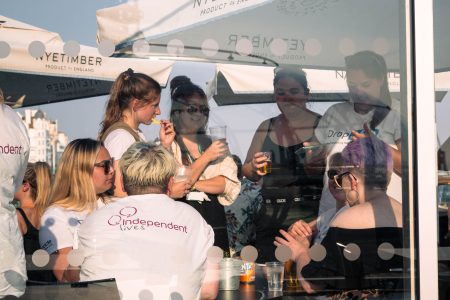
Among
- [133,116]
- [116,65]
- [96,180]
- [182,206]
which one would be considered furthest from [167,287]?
[116,65]

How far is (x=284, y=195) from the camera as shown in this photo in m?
2.86

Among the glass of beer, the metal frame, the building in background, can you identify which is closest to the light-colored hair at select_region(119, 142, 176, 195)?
the building in background

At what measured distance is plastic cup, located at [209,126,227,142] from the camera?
2.78 m

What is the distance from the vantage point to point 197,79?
9.01ft

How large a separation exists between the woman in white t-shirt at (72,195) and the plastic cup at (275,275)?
2.33ft

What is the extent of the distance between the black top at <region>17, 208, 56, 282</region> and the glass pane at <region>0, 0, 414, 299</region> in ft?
0.03

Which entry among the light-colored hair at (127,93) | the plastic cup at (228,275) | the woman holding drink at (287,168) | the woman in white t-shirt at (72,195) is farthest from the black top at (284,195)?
the woman in white t-shirt at (72,195)

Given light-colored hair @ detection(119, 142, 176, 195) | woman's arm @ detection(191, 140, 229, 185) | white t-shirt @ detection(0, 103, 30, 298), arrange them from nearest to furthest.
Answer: white t-shirt @ detection(0, 103, 30, 298) → light-colored hair @ detection(119, 142, 176, 195) → woman's arm @ detection(191, 140, 229, 185)

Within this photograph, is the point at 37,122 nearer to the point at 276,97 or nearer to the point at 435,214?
the point at 276,97

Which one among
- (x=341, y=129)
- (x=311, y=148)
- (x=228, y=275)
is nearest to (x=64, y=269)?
(x=228, y=275)

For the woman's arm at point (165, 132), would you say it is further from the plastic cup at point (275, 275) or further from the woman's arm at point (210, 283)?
the plastic cup at point (275, 275)

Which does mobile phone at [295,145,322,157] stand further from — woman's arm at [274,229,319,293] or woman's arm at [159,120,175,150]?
woman's arm at [159,120,175,150]

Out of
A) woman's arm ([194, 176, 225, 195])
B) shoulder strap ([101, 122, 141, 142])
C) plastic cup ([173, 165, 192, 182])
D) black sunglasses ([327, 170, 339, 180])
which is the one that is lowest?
woman's arm ([194, 176, 225, 195])

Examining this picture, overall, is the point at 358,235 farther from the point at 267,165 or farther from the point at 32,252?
the point at 32,252
